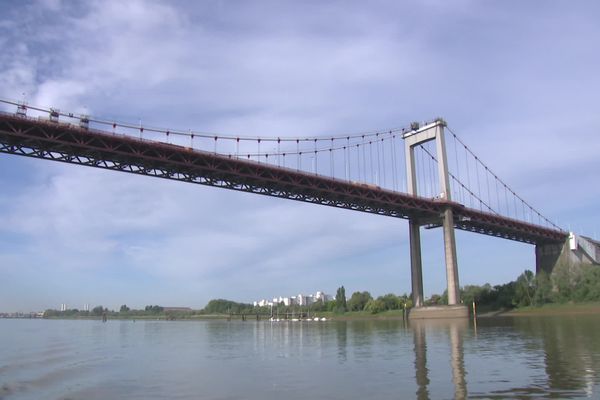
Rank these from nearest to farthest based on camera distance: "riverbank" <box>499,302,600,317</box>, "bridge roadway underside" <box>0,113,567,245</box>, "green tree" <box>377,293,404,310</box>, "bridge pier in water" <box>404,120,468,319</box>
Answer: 1. "bridge roadway underside" <box>0,113,567,245</box>
2. "bridge pier in water" <box>404,120,468,319</box>
3. "riverbank" <box>499,302,600,317</box>
4. "green tree" <box>377,293,404,310</box>

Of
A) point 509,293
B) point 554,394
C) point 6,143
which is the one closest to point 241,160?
point 6,143

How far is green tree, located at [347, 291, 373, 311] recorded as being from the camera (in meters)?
151

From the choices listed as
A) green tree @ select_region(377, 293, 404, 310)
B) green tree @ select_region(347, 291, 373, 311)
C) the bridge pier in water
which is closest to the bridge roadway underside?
the bridge pier in water

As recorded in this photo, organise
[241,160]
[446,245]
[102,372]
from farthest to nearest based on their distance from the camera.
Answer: [446,245] → [241,160] → [102,372]

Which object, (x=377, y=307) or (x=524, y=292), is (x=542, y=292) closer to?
(x=524, y=292)

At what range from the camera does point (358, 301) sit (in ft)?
498

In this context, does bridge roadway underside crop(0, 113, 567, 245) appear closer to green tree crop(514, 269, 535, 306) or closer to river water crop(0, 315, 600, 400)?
green tree crop(514, 269, 535, 306)

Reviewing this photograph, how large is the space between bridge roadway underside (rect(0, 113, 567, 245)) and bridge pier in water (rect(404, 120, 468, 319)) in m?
2.33

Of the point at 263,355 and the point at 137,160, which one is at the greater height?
the point at 137,160

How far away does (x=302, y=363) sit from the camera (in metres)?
26.2

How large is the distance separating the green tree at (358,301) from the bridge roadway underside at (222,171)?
2517 inches

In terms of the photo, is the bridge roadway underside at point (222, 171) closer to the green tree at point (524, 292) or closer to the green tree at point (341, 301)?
the green tree at point (524, 292)

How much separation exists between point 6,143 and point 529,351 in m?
48.6

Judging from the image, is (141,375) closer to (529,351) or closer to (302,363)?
(302,363)
